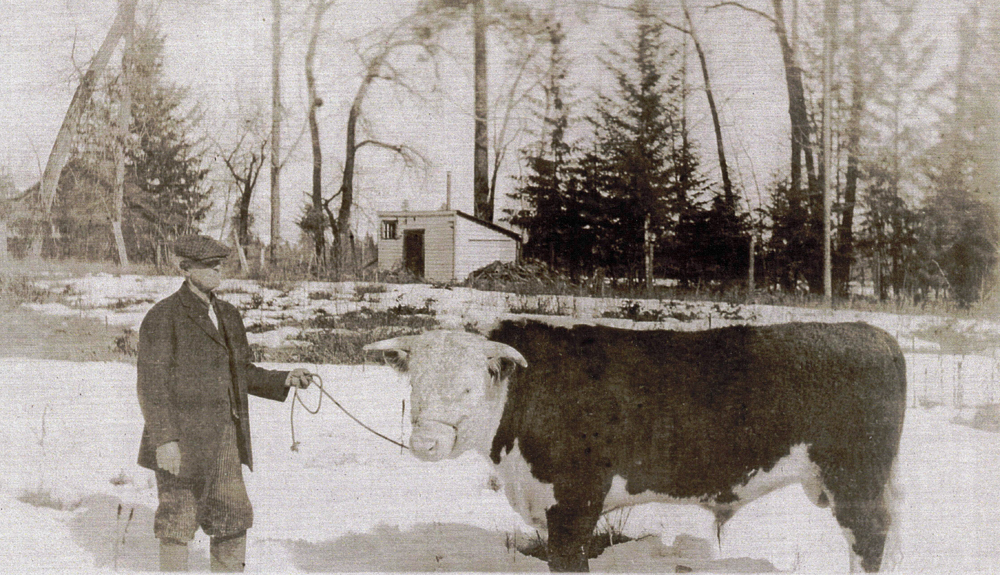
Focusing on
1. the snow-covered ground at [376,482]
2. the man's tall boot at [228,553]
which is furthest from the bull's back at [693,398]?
the man's tall boot at [228,553]

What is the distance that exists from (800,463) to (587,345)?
1035 mm

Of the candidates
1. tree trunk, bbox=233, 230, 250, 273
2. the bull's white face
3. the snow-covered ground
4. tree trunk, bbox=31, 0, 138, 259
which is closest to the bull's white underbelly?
the bull's white face

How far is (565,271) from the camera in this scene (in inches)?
129

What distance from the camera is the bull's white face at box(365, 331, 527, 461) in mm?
2418

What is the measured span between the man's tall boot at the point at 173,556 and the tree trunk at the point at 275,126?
1379 mm

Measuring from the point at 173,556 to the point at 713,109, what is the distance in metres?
3.32

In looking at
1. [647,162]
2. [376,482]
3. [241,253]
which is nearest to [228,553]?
[376,482]

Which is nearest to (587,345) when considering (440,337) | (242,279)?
(440,337)

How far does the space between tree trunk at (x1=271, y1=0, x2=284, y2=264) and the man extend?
65cm

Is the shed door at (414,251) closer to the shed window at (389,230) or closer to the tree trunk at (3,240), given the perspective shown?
the shed window at (389,230)

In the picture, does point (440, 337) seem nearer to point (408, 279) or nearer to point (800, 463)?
point (408, 279)

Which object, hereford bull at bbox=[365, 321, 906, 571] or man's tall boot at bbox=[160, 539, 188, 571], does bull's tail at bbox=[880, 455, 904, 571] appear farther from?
man's tall boot at bbox=[160, 539, 188, 571]

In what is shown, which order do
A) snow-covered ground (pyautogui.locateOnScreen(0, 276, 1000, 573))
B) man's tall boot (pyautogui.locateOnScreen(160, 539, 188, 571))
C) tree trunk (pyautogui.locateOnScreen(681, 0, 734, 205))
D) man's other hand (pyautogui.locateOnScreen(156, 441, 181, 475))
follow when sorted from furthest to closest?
tree trunk (pyautogui.locateOnScreen(681, 0, 734, 205)) → snow-covered ground (pyautogui.locateOnScreen(0, 276, 1000, 573)) → man's tall boot (pyautogui.locateOnScreen(160, 539, 188, 571)) → man's other hand (pyautogui.locateOnScreen(156, 441, 181, 475))

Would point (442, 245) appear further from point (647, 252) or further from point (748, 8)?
point (748, 8)
